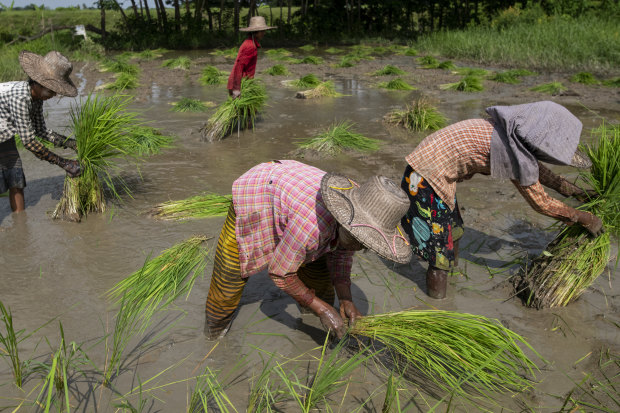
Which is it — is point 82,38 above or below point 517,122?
above

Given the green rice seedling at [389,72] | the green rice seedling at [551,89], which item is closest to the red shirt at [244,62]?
the green rice seedling at [389,72]

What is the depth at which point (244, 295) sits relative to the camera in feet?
10.0

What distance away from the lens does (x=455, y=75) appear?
36.3 ft

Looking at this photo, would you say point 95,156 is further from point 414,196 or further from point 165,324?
point 414,196

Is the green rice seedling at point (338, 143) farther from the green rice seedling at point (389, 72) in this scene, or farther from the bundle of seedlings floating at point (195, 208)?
the green rice seedling at point (389, 72)

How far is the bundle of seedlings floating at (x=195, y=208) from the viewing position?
3852 millimetres

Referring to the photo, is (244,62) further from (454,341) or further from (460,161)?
(454,341)

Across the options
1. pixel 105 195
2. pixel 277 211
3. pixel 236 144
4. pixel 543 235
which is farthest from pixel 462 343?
pixel 236 144

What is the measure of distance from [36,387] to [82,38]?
1619cm

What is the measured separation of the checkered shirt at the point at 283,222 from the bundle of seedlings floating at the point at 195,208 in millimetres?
1686

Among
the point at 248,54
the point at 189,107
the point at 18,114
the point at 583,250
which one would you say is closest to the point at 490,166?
the point at 583,250

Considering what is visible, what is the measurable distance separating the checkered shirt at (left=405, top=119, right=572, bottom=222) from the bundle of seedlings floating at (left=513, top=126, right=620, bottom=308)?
22cm

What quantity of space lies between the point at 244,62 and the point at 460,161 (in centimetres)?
388

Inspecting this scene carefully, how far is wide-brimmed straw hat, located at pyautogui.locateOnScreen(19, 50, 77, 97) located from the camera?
11.5 feet
